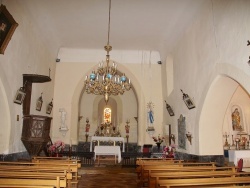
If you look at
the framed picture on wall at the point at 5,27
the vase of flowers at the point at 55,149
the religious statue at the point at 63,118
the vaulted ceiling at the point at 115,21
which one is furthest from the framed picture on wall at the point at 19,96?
the religious statue at the point at 63,118

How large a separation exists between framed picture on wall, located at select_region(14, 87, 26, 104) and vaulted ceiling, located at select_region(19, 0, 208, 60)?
2793 mm

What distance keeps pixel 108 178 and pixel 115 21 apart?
227 inches

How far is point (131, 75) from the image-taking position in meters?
12.5

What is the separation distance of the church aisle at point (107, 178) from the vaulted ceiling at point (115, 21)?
556cm

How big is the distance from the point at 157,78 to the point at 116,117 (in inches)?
154

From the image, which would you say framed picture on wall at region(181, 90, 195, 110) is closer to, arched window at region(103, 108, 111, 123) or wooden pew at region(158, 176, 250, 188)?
wooden pew at region(158, 176, 250, 188)

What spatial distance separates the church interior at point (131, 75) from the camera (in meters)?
6.41

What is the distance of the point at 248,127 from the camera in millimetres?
11055

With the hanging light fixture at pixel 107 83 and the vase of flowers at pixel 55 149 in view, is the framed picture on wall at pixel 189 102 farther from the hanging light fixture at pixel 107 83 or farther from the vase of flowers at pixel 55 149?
the vase of flowers at pixel 55 149

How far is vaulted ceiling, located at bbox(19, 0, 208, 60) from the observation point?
7941 mm

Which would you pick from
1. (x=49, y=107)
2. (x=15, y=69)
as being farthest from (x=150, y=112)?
(x=15, y=69)

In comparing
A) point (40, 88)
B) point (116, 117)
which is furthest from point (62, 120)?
point (116, 117)

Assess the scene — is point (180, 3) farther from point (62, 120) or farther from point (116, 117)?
point (116, 117)

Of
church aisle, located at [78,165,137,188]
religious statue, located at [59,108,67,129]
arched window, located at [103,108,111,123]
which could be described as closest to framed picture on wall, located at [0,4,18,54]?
church aisle, located at [78,165,137,188]
